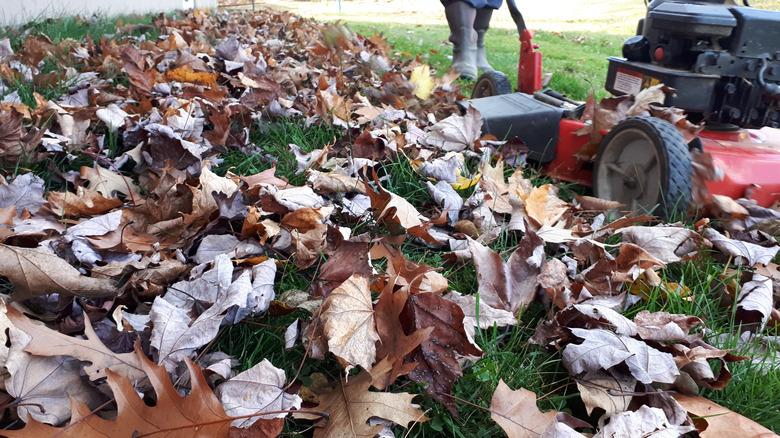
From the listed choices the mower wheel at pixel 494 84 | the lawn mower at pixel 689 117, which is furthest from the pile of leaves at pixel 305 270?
the mower wheel at pixel 494 84

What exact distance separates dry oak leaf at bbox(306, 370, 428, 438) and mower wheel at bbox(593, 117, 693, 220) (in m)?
1.26

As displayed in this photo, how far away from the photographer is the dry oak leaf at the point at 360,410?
1073mm

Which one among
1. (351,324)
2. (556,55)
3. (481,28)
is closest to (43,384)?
(351,324)

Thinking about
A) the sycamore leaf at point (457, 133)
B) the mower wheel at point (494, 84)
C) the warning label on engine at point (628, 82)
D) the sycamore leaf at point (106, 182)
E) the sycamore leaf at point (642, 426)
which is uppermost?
the warning label on engine at point (628, 82)

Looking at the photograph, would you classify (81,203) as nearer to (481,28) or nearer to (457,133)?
(457,133)

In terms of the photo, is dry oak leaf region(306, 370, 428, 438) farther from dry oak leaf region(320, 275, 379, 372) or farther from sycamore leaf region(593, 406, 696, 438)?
sycamore leaf region(593, 406, 696, 438)

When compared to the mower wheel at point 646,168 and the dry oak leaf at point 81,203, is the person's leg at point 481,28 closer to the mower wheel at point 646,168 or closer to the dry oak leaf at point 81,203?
the mower wheel at point 646,168

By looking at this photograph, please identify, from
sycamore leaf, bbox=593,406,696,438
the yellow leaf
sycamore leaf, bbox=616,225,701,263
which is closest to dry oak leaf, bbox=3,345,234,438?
sycamore leaf, bbox=593,406,696,438

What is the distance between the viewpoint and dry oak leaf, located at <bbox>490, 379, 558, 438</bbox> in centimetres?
109

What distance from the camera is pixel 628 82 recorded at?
2760mm

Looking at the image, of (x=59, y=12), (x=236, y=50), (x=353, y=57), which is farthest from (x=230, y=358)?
(x=59, y=12)

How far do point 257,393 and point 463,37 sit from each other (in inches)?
168

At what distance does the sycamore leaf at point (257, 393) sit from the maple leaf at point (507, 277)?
562mm

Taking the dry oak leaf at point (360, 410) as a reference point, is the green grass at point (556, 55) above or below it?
above
